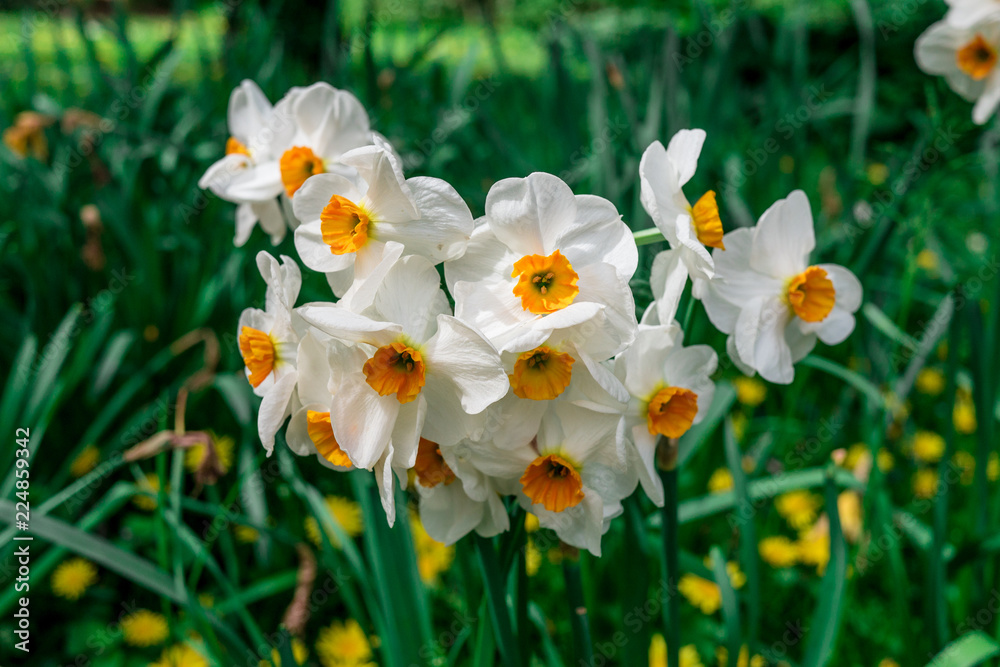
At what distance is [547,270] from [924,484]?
163 cm

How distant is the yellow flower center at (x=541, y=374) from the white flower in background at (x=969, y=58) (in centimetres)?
119

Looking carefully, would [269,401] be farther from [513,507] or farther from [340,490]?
[340,490]

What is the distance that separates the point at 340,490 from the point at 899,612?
1.19 meters

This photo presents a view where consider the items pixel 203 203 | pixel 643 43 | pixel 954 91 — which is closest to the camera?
pixel 954 91

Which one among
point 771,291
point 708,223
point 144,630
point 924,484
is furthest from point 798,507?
point 144,630

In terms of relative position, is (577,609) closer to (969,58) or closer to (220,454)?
(220,454)

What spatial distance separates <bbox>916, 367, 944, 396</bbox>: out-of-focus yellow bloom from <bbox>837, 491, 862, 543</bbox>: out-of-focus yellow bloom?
738 millimetres

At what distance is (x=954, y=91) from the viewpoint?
1.45 meters

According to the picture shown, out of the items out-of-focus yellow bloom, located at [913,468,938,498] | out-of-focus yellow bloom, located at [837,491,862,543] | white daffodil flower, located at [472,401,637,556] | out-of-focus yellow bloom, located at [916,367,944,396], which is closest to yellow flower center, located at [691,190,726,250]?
white daffodil flower, located at [472,401,637,556]

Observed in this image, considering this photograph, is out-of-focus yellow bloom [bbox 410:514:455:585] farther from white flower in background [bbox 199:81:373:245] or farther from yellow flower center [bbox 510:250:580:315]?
yellow flower center [bbox 510:250:580:315]

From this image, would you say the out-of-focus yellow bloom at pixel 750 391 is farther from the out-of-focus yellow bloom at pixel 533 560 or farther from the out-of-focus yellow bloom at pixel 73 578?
the out-of-focus yellow bloom at pixel 73 578

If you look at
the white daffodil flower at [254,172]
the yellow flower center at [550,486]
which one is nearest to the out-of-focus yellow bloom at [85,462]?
the white daffodil flower at [254,172]

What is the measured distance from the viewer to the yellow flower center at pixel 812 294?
0.75m

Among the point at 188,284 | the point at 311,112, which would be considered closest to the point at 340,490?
the point at 188,284
